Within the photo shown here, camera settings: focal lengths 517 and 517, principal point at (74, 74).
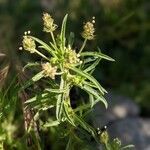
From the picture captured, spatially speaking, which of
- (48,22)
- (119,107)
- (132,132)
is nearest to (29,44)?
(48,22)

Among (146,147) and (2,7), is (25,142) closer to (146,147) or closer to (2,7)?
(146,147)

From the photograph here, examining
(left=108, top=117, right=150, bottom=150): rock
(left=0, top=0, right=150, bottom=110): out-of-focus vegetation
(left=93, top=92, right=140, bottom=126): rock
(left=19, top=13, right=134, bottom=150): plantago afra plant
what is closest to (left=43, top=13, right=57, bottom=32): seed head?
(left=19, top=13, right=134, bottom=150): plantago afra plant

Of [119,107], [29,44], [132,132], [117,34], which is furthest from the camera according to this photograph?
[117,34]

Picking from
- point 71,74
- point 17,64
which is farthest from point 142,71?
point 71,74

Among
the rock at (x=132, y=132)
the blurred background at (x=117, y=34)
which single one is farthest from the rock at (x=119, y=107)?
the rock at (x=132, y=132)

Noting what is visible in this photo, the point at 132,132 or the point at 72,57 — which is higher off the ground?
the point at 72,57

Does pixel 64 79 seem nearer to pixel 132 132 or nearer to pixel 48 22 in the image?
pixel 48 22

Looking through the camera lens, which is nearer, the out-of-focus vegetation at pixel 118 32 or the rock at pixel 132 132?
the rock at pixel 132 132

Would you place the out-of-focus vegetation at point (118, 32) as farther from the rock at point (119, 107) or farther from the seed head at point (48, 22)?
the seed head at point (48, 22)
